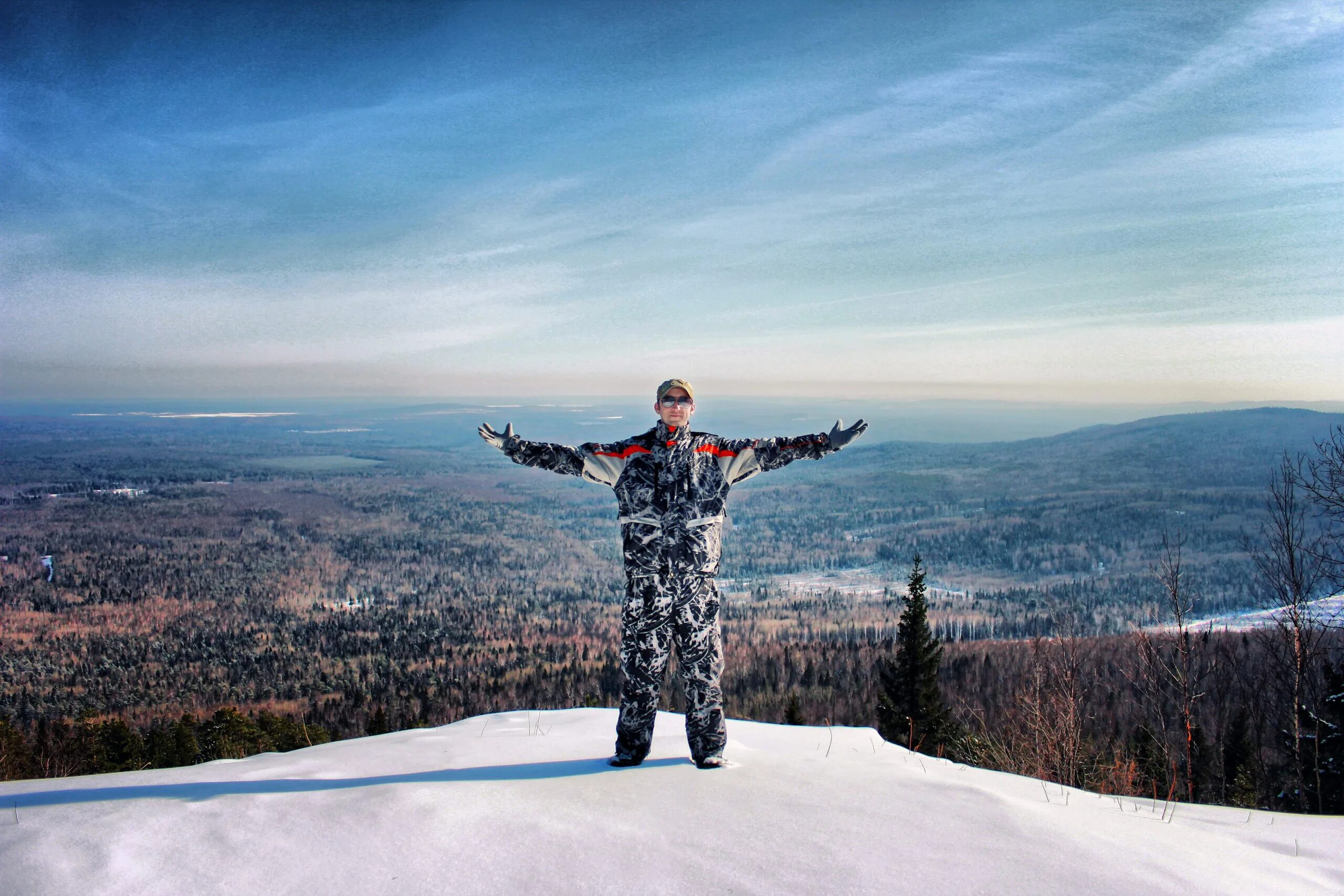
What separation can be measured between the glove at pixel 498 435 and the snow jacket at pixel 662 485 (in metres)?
0.05

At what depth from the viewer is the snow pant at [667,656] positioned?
6.39 meters

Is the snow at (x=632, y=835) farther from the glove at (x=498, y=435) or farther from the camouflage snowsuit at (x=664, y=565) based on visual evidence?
the glove at (x=498, y=435)

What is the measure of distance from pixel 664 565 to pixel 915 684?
1052 inches

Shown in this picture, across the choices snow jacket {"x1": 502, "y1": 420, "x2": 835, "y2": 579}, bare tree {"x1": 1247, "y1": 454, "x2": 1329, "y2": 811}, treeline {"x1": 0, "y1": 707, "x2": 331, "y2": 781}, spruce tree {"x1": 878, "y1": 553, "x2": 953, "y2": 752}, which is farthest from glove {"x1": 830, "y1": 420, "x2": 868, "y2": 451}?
treeline {"x1": 0, "y1": 707, "x2": 331, "y2": 781}

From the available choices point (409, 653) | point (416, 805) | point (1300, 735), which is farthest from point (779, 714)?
point (409, 653)

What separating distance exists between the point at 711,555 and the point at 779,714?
70251mm

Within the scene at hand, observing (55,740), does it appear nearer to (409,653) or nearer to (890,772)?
(890,772)

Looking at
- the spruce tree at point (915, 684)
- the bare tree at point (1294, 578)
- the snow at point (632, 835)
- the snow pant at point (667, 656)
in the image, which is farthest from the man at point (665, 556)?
the spruce tree at point (915, 684)

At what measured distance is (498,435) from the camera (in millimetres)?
6770

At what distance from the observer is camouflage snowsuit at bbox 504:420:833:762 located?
639 cm

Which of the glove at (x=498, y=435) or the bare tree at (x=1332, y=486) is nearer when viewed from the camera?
the glove at (x=498, y=435)

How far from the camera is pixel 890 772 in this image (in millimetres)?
6113

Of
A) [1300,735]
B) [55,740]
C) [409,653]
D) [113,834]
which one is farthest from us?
[409,653]

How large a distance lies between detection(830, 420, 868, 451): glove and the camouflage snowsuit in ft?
4.18
